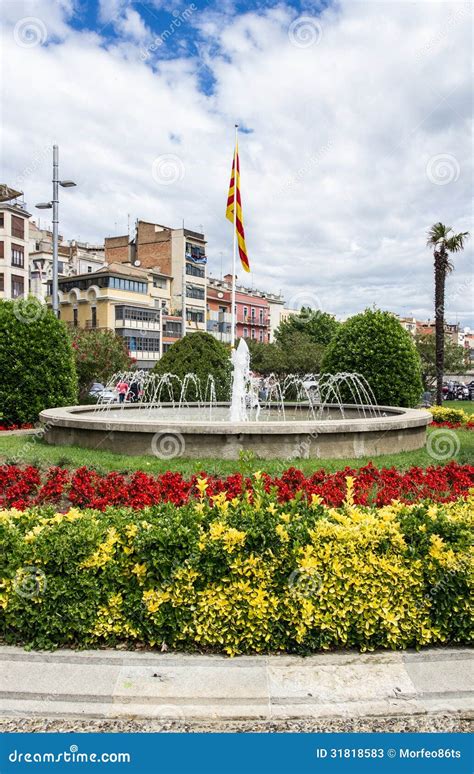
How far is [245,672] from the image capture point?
3777 millimetres

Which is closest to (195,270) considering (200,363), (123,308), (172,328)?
(172,328)

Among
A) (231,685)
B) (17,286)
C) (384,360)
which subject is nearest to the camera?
(231,685)

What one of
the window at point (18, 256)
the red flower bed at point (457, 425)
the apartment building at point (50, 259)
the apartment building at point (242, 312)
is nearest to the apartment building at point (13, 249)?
the window at point (18, 256)

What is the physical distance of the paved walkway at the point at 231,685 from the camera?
3432 millimetres

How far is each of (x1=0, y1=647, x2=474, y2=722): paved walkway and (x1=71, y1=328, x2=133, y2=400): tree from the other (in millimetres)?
21716

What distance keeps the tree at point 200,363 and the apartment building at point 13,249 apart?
20.4 metres

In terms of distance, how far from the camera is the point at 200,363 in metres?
24.4

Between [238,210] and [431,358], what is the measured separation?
23438 mm

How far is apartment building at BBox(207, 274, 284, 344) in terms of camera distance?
68.4m

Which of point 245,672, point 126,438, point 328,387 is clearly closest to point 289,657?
point 245,672

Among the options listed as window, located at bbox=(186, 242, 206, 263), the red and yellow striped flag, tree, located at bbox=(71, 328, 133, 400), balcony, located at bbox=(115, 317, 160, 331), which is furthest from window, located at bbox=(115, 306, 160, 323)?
the red and yellow striped flag

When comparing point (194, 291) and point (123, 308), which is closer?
point (123, 308)

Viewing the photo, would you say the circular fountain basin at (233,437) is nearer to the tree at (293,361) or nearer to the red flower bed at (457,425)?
the red flower bed at (457,425)

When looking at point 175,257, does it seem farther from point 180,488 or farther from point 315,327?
point 180,488
